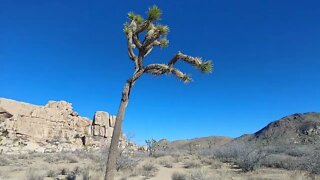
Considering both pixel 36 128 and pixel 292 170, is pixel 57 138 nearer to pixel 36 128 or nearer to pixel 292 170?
pixel 36 128

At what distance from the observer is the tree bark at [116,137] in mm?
10266

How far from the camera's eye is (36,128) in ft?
195

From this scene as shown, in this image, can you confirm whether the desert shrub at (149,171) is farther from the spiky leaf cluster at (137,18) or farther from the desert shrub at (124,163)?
the spiky leaf cluster at (137,18)

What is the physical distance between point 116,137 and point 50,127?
5456cm

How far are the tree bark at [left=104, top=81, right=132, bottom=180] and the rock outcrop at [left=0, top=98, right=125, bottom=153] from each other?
137 ft

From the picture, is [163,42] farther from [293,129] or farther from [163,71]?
[293,129]

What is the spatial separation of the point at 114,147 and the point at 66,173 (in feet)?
21.5

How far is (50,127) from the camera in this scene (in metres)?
61.8

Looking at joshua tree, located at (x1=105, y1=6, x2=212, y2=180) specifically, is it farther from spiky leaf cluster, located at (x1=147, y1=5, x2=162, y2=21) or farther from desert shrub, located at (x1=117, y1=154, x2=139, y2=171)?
desert shrub, located at (x1=117, y1=154, x2=139, y2=171)

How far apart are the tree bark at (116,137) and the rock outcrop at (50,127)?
137 ft

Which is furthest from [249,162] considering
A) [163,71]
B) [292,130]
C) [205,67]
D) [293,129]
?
[293,129]

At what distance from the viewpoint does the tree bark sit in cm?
1027

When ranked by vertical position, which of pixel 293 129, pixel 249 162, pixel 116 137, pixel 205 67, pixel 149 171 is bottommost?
pixel 149 171

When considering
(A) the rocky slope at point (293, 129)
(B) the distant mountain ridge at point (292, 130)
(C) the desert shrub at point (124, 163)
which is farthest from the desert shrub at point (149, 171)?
(A) the rocky slope at point (293, 129)
